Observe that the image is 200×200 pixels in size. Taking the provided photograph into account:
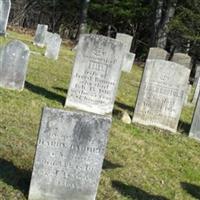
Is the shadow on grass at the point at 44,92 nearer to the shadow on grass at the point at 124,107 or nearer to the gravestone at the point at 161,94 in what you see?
the shadow on grass at the point at 124,107

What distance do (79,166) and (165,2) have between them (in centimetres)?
3059

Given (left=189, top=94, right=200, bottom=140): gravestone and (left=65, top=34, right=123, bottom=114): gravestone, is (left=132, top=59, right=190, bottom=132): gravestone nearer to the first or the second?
(left=189, top=94, right=200, bottom=140): gravestone

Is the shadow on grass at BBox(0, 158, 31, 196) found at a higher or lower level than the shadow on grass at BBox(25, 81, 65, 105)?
lower

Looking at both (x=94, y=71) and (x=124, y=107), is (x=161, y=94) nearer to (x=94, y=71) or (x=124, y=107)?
(x=94, y=71)

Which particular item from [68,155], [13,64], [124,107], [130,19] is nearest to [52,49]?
[124,107]

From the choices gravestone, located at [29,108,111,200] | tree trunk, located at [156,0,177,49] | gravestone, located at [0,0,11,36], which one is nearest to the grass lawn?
gravestone, located at [29,108,111,200]

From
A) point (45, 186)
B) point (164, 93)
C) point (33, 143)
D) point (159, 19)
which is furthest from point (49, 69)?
point (159, 19)

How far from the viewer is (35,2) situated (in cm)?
4406

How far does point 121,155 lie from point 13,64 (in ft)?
12.9

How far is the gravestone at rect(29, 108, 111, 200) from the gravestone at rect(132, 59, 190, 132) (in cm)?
525

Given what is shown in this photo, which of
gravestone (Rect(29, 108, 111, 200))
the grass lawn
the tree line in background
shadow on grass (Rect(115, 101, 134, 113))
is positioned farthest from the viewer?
the tree line in background

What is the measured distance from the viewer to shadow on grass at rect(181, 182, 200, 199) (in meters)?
8.24

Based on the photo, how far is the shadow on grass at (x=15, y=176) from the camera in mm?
6984

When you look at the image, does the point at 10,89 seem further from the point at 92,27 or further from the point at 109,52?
the point at 92,27
